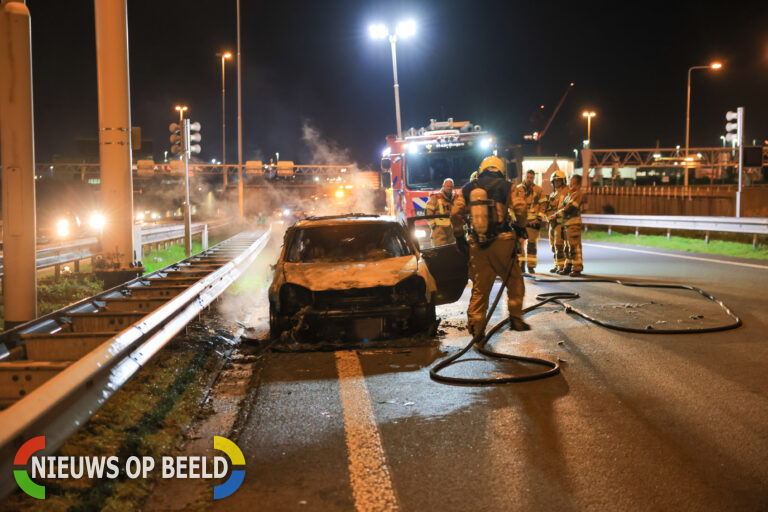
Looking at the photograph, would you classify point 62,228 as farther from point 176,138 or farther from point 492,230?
point 492,230

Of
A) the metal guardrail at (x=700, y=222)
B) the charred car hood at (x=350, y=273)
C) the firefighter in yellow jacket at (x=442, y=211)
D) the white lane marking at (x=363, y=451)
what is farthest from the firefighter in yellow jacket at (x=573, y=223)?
the white lane marking at (x=363, y=451)

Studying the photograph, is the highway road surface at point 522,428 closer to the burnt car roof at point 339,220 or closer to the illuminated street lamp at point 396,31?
the burnt car roof at point 339,220

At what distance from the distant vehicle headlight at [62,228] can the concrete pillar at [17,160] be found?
2035 centimetres

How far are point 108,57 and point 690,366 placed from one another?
806 cm

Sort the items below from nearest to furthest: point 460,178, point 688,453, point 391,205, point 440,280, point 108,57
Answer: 1. point 688,453
2. point 440,280
3. point 108,57
4. point 460,178
5. point 391,205

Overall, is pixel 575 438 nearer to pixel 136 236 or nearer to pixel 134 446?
pixel 134 446

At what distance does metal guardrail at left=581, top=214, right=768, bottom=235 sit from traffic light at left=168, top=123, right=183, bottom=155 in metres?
14.0

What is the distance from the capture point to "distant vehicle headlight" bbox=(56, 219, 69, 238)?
26450mm

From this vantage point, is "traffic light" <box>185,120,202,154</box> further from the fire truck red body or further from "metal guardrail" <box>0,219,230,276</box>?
the fire truck red body

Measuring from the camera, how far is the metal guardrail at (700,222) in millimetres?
17062

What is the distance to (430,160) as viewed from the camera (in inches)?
648

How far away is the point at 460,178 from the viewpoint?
16.2 meters

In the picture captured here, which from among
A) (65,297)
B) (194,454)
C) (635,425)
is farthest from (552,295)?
(65,297)

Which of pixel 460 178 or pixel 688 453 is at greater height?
pixel 460 178
